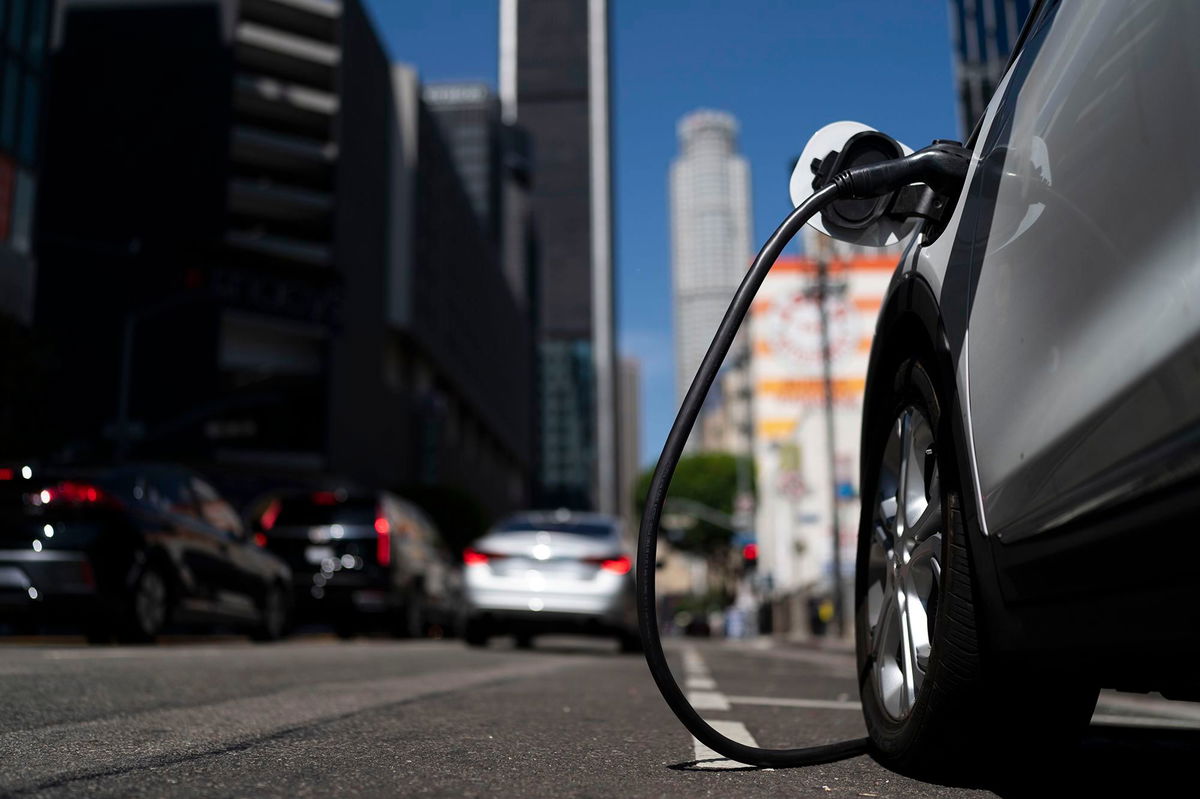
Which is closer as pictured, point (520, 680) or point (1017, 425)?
point (1017, 425)

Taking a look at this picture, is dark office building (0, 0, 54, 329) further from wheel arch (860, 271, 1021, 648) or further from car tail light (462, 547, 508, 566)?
wheel arch (860, 271, 1021, 648)

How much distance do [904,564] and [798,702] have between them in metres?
2.86

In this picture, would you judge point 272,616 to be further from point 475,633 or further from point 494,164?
point 494,164

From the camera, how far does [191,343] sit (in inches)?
1783

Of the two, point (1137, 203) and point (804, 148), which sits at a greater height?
point (804, 148)

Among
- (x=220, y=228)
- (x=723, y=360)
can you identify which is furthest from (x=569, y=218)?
(x=723, y=360)

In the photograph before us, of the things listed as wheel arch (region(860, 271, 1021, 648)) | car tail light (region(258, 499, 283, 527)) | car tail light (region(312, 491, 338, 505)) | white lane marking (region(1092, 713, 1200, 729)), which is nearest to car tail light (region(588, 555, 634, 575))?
car tail light (region(312, 491, 338, 505))

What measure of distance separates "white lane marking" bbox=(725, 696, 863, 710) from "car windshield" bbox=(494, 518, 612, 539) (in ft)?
19.7

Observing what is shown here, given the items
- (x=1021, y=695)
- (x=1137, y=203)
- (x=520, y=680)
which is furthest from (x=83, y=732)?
(x=520, y=680)

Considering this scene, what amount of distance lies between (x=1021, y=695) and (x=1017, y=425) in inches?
24.7

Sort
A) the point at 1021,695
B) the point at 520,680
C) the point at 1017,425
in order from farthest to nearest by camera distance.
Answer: the point at 520,680 → the point at 1021,695 → the point at 1017,425

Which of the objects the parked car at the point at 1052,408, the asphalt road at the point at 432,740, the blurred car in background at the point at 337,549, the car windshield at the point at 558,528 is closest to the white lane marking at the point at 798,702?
the asphalt road at the point at 432,740

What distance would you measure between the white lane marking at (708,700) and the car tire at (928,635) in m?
1.82

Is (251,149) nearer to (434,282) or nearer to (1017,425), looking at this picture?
(434,282)
